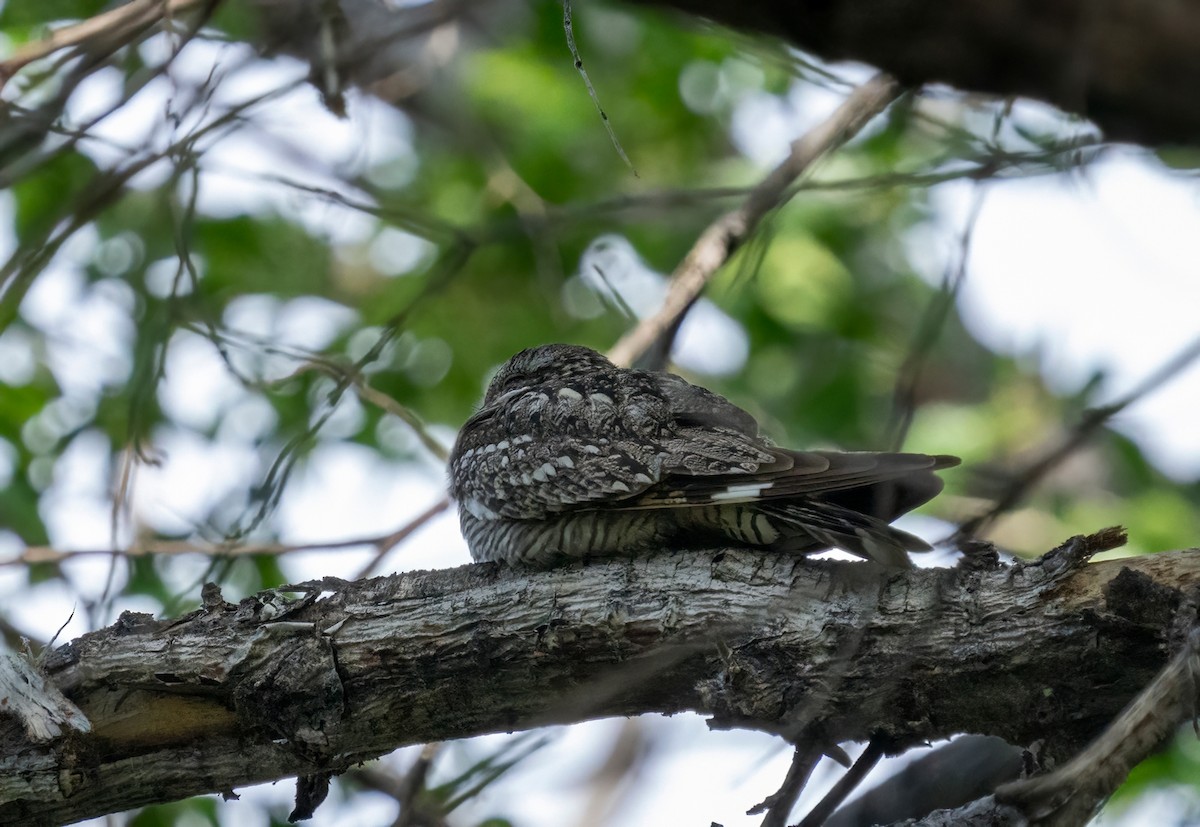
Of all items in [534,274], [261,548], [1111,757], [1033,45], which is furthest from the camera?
[534,274]

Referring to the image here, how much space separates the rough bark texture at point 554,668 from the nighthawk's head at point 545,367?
37.2 inches

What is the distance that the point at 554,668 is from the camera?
2.55m

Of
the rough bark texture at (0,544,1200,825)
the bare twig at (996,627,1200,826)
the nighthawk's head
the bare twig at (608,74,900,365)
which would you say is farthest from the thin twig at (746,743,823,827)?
the bare twig at (608,74,900,365)

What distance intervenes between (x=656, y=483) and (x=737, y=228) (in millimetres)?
1293

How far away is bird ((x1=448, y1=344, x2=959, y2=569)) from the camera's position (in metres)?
2.62

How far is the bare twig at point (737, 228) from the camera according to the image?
3.61 meters

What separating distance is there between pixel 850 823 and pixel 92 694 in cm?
192

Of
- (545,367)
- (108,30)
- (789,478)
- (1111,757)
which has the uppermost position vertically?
(108,30)

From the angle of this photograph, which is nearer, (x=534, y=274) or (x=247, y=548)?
(x=247, y=548)

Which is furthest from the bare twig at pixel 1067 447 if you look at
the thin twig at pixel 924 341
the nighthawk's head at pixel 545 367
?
the nighthawk's head at pixel 545 367

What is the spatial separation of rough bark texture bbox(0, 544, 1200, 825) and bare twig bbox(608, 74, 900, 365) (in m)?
1.17

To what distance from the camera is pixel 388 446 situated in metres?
6.09

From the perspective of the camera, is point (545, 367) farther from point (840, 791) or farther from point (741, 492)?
point (840, 791)

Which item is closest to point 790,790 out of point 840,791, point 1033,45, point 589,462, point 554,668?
point 840,791
